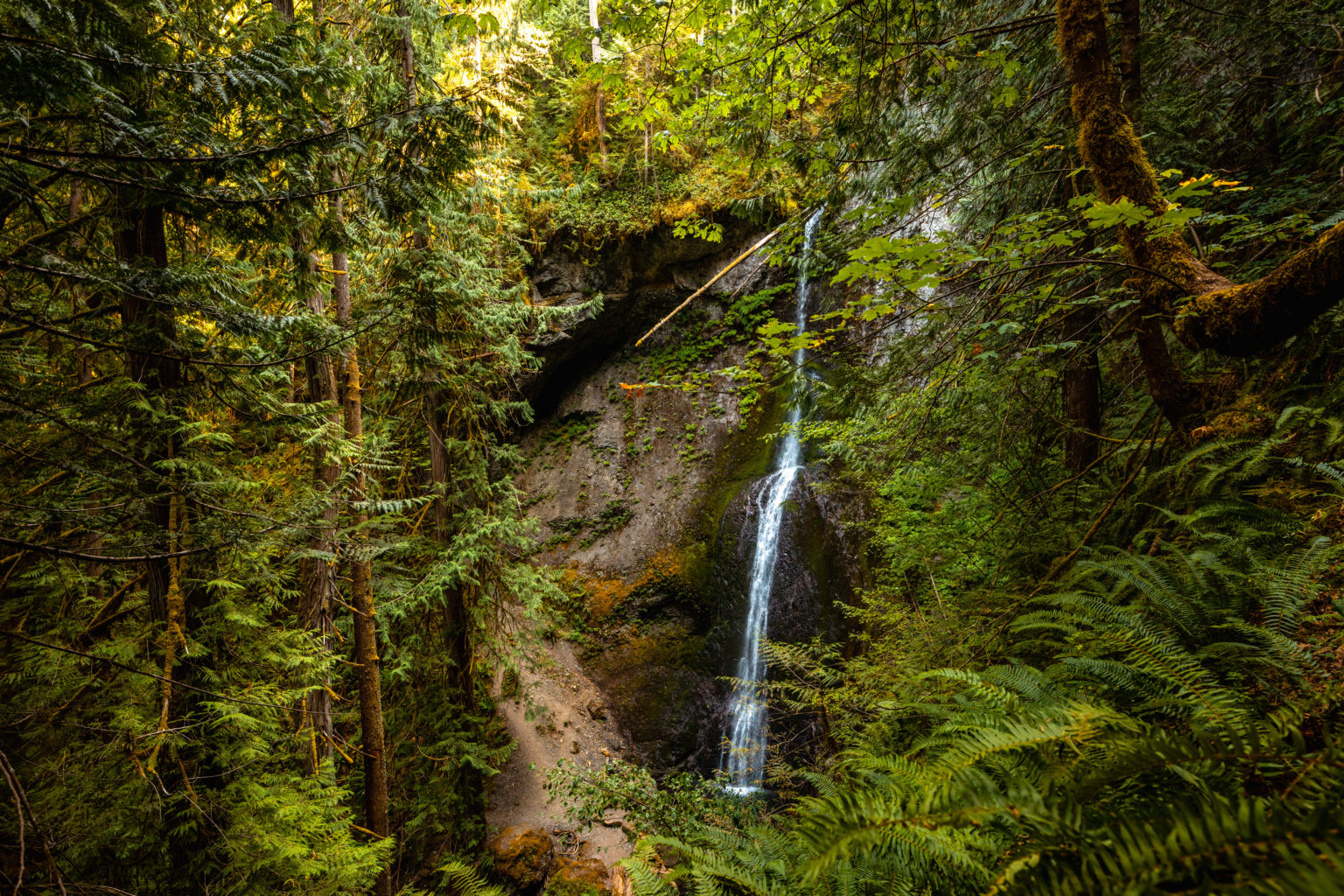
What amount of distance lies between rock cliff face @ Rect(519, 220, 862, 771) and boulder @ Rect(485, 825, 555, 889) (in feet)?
9.76

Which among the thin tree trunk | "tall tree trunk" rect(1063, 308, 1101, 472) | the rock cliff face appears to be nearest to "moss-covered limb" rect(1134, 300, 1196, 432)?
"tall tree trunk" rect(1063, 308, 1101, 472)

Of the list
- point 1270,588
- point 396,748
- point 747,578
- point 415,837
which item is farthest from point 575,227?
point 1270,588

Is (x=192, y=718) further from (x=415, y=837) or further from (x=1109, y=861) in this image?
(x=1109, y=861)

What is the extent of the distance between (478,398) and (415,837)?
20.6 feet

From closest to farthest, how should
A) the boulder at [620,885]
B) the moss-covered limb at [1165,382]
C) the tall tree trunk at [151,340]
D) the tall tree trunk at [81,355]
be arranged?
the moss-covered limb at [1165,382] < the tall tree trunk at [151,340] < the tall tree trunk at [81,355] < the boulder at [620,885]

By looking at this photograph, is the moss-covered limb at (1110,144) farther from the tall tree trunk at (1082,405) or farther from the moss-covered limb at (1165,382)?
the tall tree trunk at (1082,405)

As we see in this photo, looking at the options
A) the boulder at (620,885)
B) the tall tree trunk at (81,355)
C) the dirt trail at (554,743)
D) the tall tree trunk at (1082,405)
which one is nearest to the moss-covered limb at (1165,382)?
the tall tree trunk at (1082,405)

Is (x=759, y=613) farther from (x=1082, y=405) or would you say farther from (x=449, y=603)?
(x=1082, y=405)

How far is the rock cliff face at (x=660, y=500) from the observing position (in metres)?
10.4

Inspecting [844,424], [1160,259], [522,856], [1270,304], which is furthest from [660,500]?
[1270,304]

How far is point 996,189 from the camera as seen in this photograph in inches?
178

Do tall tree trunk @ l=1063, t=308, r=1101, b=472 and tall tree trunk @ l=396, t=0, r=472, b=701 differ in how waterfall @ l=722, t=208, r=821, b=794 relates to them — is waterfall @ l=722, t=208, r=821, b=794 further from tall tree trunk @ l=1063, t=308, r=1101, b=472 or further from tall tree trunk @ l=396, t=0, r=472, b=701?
tall tree trunk @ l=396, t=0, r=472, b=701

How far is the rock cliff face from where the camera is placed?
1043 cm

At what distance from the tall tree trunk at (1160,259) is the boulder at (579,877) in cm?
784
